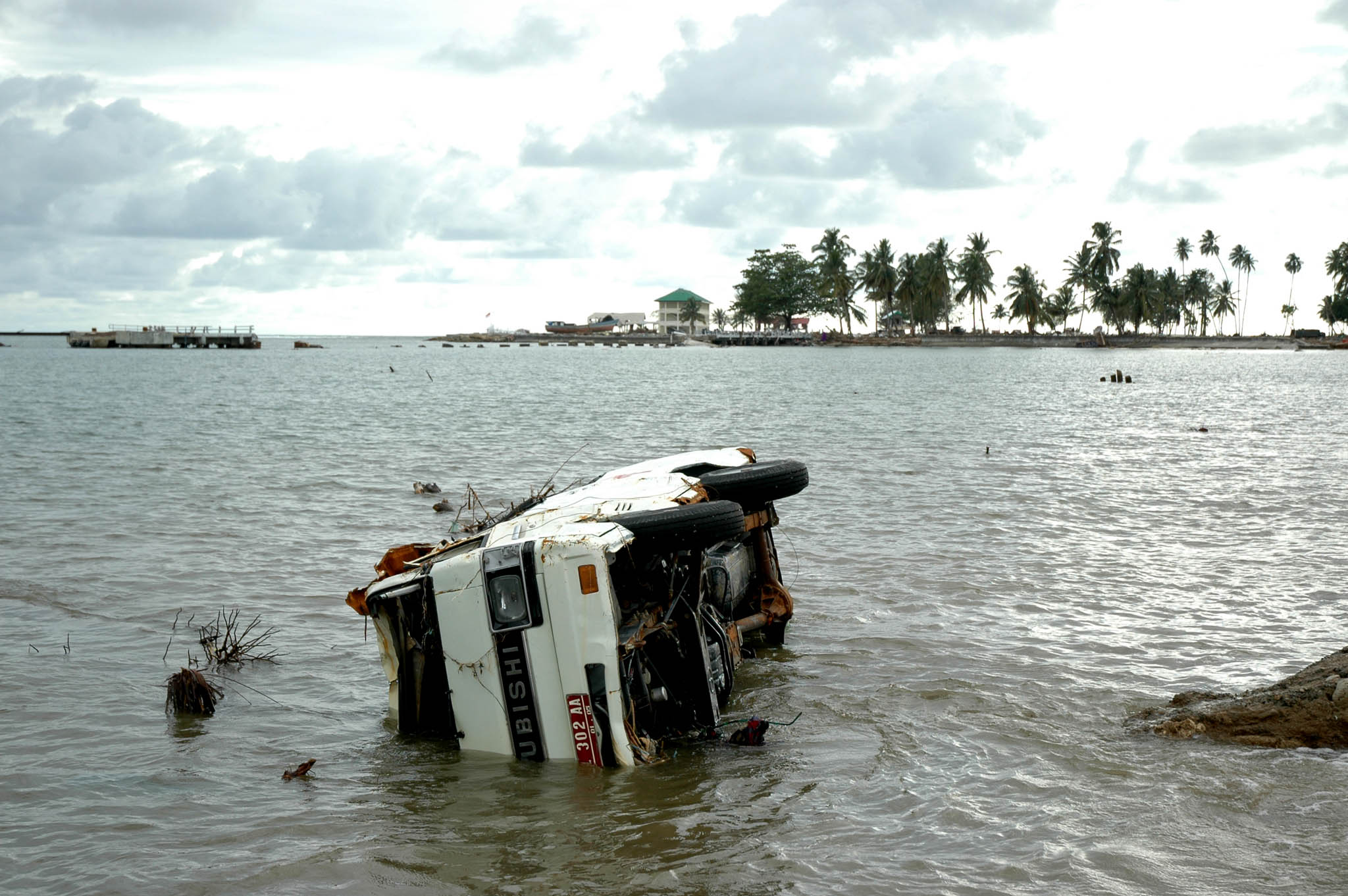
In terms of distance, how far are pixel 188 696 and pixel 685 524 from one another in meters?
3.93

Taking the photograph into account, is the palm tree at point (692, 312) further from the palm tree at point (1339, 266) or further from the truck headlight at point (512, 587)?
the truck headlight at point (512, 587)

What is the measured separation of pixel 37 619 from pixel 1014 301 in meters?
148

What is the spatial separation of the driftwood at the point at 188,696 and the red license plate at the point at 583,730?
3.12m

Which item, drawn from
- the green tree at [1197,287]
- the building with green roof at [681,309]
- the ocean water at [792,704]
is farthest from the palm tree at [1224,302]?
the ocean water at [792,704]

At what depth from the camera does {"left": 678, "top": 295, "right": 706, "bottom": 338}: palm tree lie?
Result: 191 meters

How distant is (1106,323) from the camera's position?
151 m

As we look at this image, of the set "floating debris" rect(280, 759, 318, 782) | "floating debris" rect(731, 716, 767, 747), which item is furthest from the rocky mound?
"floating debris" rect(280, 759, 318, 782)

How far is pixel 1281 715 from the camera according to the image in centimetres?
620

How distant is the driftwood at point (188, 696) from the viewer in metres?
7.32

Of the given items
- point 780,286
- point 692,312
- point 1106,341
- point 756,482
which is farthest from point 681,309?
point 756,482

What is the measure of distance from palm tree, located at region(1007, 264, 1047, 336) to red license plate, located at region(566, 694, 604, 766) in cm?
14629

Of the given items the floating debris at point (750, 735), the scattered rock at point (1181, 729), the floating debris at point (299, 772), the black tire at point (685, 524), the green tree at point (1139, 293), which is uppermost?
the green tree at point (1139, 293)

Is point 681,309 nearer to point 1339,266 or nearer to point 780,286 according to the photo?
point 780,286

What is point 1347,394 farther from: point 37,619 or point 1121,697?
point 37,619
